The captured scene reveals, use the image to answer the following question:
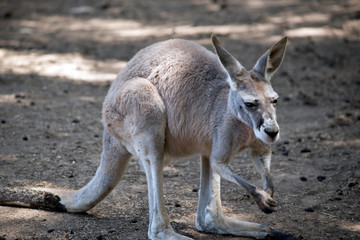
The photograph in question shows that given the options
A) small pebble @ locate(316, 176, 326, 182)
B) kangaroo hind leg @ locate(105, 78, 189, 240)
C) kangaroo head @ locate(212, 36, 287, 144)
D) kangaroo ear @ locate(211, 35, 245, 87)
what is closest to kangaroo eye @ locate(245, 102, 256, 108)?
kangaroo head @ locate(212, 36, 287, 144)

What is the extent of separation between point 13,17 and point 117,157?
24.7 feet

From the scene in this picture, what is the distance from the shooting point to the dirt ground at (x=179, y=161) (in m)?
4.18

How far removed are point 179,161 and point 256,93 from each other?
2.22 m

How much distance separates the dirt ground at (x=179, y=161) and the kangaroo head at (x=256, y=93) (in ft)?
3.65

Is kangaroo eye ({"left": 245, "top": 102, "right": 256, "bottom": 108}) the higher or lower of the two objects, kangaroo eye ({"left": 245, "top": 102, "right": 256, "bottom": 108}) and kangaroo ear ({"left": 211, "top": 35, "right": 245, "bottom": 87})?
the lower

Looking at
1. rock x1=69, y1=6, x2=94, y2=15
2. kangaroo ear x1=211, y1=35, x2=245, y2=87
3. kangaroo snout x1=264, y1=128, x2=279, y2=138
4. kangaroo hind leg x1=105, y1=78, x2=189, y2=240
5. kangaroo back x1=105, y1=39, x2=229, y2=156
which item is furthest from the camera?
rock x1=69, y1=6, x2=94, y2=15

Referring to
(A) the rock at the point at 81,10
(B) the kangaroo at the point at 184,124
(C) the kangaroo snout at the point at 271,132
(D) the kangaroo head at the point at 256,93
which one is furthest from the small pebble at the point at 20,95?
(C) the kangaroo snout at the point at 271,132

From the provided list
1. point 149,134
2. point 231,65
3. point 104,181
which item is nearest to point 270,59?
point 231,65

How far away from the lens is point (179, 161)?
5461mm

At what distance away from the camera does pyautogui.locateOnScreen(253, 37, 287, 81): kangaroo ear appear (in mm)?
3562

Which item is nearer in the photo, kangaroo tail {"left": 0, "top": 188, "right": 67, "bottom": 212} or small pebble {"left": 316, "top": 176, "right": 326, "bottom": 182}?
kangaroo tail {"left": 0, "top": 188, "right": 67, "bottom": 212}

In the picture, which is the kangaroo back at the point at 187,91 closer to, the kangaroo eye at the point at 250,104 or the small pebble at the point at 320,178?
the kangaroo eye at the point at 250,104

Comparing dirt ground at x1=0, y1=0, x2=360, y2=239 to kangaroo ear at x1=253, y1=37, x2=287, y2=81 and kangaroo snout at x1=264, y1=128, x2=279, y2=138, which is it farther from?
kangaroo ear at x1=253, y1=37, x2=287, y2=81

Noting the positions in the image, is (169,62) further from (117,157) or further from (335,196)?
(335,196)
